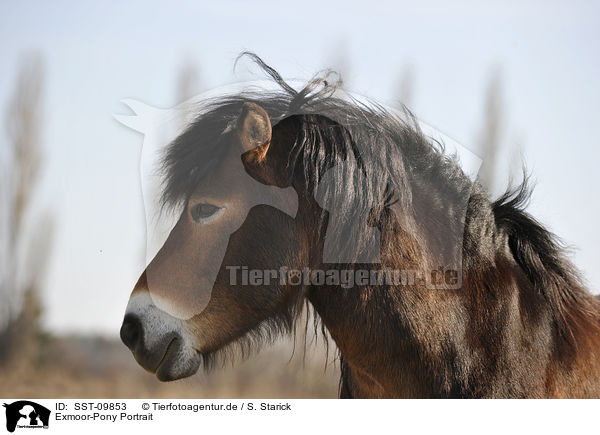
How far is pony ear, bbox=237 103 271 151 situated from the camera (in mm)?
1815

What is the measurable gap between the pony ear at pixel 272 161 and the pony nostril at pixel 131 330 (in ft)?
2.21

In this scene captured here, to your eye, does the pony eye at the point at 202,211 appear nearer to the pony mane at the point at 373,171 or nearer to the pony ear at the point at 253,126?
the pony mane at the point at 373,171

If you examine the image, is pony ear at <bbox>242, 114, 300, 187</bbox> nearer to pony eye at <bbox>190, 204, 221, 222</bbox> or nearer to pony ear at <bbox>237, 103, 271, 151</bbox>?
pony ear at <bbox>237, 103, 271, 151</bbox>

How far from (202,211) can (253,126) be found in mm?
371

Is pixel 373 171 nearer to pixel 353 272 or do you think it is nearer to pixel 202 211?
pixel 353 272

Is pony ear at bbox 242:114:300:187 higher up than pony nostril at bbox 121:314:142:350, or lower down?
higher up

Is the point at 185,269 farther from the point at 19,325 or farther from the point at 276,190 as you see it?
the point at 19,325

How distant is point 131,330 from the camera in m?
1.75
